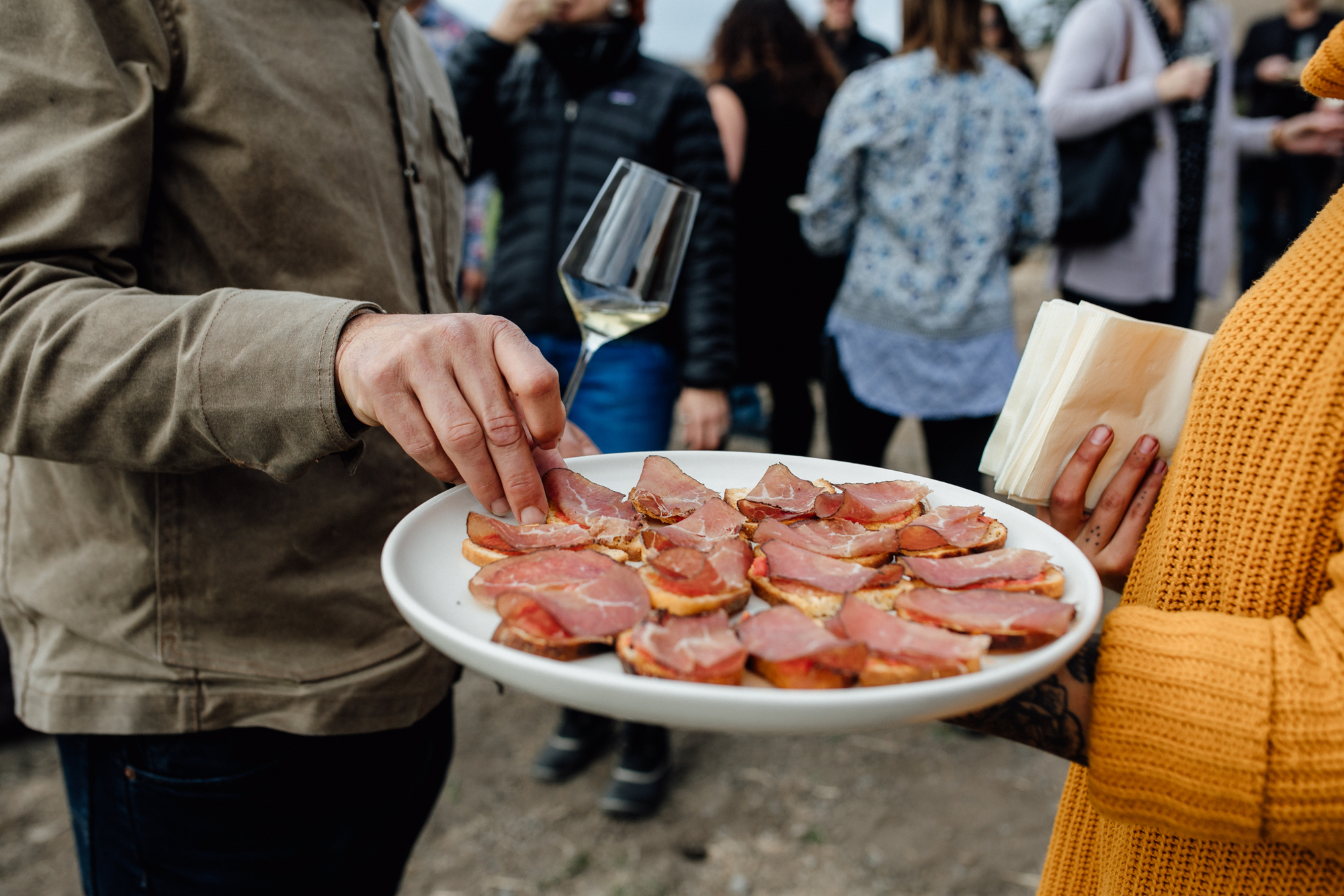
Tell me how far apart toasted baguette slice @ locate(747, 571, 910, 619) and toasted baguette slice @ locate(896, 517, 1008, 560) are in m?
0.08

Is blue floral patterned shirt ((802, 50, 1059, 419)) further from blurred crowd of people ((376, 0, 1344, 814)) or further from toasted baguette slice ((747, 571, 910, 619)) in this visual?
toasted baguette slice ((747, 571, 910, 619))

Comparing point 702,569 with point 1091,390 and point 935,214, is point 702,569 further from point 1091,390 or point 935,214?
point 935,214

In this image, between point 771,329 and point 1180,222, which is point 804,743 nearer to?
point 771,329

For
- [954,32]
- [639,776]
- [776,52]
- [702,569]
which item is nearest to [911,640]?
[702,569]

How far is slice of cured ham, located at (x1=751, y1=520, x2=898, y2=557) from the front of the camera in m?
1.21

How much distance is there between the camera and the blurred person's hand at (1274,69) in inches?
207


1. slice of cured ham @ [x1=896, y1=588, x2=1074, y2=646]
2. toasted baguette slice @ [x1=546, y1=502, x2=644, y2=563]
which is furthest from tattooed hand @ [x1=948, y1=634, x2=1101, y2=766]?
toasted baguette slice @ [x1=546, y1=502, x2=644, y2=563]

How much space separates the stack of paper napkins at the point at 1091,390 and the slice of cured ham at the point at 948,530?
90 millimetres

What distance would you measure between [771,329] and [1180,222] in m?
1.86

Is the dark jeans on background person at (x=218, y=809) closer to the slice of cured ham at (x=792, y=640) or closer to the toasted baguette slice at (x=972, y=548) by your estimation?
the slice of cured ham at (x=792, y=640)

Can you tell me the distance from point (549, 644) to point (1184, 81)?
3.58 meters

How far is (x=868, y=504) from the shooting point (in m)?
1.31

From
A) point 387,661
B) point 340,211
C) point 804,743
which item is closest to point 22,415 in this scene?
point 340,211

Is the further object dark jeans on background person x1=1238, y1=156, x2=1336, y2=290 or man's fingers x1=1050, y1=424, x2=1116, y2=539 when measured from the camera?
dark jeans on background person x1=1238, y1=156, x2=1336, y2=290
